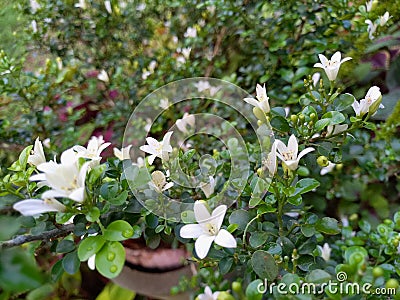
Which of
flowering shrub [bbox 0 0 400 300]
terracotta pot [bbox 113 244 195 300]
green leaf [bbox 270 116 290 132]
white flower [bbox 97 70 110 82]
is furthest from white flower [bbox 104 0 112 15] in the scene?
green leaf [bbox 270 116 290 132]

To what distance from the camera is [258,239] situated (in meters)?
0.43

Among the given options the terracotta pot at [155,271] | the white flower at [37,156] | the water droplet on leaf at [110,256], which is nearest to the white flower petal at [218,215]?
the water droplet on leaf at [110,256]

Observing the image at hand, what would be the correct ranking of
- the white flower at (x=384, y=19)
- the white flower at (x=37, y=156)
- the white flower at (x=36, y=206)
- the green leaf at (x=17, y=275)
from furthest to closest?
the white flower at (x=384, y=19)
the white flower at (x=37, y=156)
the white flower at (x=36, y=206)
the green leaf at (x=17, y=275)

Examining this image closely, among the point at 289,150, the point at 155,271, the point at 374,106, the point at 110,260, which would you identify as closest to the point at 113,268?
the point at 110,260

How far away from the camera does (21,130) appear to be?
84cm

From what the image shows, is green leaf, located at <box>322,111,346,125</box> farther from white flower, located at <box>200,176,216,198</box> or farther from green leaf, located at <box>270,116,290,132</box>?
white flower, located at <box>200,176,216,198</box>

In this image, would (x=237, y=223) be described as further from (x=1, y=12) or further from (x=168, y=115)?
(x=1, y=12)

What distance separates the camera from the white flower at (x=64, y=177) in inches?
13.7

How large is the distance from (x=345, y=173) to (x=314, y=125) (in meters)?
0.54

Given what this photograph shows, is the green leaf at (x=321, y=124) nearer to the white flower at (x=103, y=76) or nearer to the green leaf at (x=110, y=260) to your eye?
the green leaf at (x=110, y=260)

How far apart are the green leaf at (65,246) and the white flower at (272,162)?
229 millimetres

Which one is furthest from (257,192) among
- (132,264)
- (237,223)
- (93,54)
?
(93,54)

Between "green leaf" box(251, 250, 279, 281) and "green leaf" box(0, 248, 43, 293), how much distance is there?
0.24m

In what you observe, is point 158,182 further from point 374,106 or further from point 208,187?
point 374,106
